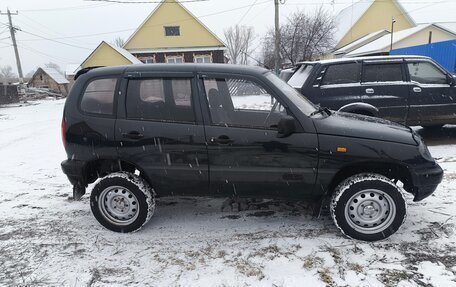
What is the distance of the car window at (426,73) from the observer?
6984mm

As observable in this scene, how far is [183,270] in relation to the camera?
123 inches

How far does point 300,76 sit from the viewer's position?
7.36m

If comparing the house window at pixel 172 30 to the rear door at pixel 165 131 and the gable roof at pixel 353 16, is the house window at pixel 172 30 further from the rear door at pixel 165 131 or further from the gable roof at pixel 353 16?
the rear door at pixel 165 131

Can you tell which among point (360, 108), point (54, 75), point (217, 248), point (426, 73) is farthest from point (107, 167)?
point (54, 75)

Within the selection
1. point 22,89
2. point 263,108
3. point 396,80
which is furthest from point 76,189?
point 22,89

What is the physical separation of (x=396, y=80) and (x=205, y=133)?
5247 mm

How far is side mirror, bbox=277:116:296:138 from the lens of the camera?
3.31 m

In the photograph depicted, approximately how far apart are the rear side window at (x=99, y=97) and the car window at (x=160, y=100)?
0.70ft

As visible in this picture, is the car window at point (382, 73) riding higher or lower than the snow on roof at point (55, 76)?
lower

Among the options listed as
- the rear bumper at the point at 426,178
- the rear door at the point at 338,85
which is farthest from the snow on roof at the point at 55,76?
the rear bumper at the point at 426,178

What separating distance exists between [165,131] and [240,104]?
0.89m

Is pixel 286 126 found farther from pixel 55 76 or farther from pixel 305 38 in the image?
pixel 55 76

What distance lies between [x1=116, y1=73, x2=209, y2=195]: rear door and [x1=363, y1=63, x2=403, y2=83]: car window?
15.5ft

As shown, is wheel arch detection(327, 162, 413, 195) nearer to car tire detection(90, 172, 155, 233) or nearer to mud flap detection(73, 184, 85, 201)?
car tire detection(90, 172, 155, 233)
